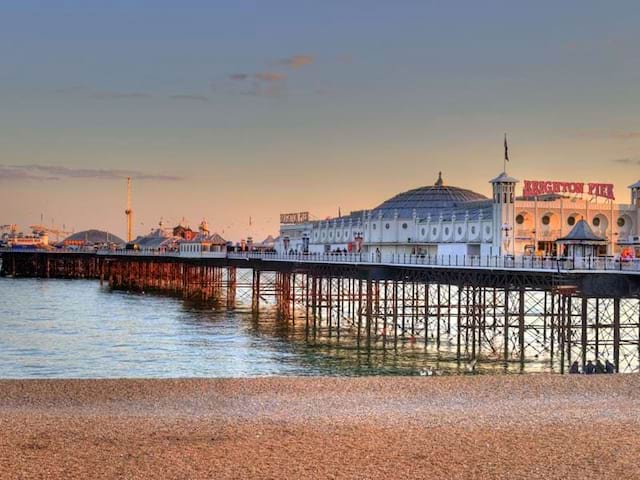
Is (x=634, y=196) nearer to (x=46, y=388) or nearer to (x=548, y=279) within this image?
(x=548, y=279)

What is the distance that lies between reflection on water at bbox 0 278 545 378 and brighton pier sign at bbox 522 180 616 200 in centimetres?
1504

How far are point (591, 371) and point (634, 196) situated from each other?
94.3 ft

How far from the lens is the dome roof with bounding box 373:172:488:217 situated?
8556 centimetres

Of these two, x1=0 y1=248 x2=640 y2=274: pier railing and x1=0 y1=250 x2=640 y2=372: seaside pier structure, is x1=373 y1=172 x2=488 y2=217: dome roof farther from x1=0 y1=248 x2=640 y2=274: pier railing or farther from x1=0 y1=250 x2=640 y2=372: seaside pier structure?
x1=0 y1=248 x2=640 y2=274: pier railing

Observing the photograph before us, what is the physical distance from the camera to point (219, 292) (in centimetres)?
10325

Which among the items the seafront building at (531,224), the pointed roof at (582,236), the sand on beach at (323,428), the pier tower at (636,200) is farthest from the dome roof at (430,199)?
the sand on beach at (323,428)

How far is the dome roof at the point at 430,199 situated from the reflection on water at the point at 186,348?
72.5 feet

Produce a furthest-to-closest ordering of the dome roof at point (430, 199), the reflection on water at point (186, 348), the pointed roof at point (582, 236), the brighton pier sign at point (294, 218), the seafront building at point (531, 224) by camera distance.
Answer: the brighton pier sign at point (294, 218)
the dome roof at point (430, 199)
the seafront building at point (531, 224)
the pointed roof at point (582, 236)
the reflection on water at point (186, 348)

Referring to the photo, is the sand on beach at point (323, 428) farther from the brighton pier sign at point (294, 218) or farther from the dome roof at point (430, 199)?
the brighton pier sign at point (294, 218)

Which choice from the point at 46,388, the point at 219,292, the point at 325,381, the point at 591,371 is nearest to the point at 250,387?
the point at 325,381

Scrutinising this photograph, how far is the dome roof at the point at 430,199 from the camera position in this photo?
85.6m

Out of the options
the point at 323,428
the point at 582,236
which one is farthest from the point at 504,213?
the point at 323,428

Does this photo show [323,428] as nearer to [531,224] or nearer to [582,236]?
[582,236]

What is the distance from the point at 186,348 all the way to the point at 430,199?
1871 inches
